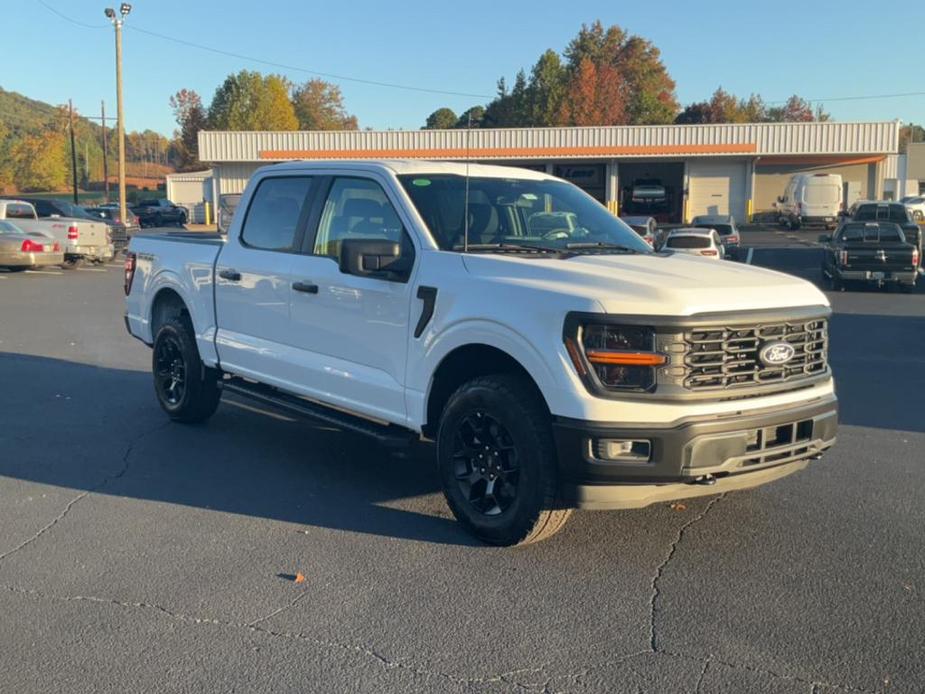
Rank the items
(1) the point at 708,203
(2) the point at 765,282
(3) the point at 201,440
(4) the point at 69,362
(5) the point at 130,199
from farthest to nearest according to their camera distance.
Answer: (5) the point at 130,199, (1) the point at 708,203, (4) the point at 69,362, (3) the point at 201,440, (2) the point at 765,282

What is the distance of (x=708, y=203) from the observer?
49.2 meters

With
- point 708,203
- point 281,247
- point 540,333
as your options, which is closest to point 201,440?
point 281,247

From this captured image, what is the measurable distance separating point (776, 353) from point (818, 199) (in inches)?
1572

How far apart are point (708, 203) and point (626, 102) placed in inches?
1547

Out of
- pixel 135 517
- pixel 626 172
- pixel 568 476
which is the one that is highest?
pixel 626 172

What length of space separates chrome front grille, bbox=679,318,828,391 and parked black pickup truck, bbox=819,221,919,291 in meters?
15.9

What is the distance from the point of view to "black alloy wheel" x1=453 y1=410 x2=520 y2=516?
4.89m

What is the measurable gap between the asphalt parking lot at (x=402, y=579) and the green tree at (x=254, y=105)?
81529 millimetres

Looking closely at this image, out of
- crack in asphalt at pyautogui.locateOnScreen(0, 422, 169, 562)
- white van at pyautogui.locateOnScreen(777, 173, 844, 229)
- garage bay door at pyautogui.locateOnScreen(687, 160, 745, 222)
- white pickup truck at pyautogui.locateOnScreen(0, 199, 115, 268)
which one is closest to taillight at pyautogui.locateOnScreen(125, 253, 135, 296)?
crack in asphalt at pyautogui.locateOnScreen(0, 422, 169, 562)

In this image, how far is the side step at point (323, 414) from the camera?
18.3ft

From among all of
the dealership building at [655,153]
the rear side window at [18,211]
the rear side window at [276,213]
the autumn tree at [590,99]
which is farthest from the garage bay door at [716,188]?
the rear side window at [276,213]

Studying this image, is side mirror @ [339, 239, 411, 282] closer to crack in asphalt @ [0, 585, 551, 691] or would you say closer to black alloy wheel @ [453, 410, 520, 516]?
black alloy wheel @ [453, 410, 520, 516]

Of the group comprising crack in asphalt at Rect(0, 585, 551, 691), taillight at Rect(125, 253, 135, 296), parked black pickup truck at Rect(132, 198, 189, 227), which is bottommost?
crack in asphalt at Rect(0, 585, 551, 691)

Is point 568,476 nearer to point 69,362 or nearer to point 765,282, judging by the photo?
point 765,282
